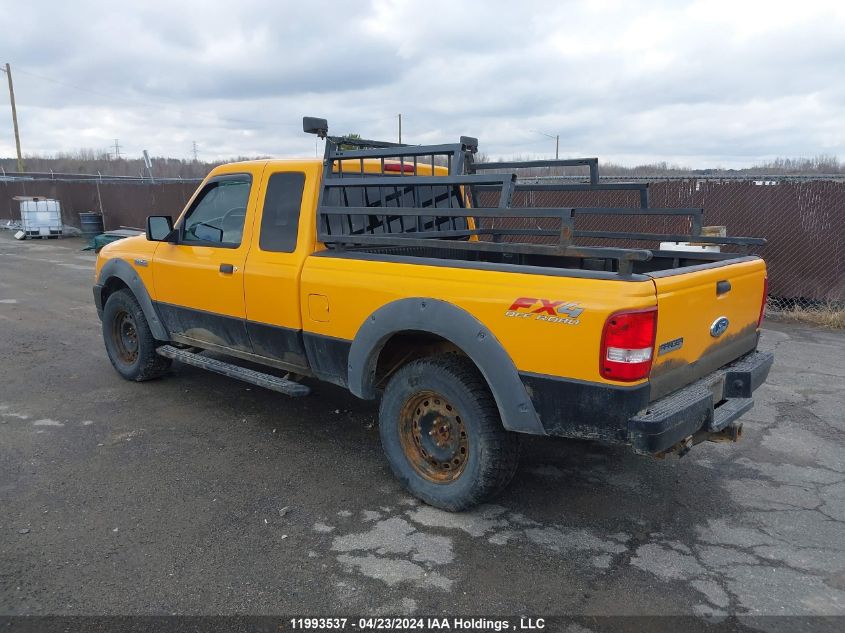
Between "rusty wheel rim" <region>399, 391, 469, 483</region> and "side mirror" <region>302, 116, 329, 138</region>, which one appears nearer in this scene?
"rusty wheel rim" <region>399, 391, 469, 483</region>

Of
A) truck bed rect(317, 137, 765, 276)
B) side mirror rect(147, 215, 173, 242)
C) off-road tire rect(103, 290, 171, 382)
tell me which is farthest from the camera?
off-road tire rect(103, 290, 171, 382)

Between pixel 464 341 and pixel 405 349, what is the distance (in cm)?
78

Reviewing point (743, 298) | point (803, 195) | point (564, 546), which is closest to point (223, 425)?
point (564, 546)

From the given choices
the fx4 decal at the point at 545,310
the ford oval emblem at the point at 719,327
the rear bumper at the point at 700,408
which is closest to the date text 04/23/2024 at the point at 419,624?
the rear bumper at the point at 700,408

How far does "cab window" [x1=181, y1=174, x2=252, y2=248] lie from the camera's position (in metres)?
4.82

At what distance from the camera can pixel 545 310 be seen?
3.07 m

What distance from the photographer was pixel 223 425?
502cm

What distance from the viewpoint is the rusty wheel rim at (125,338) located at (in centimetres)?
603

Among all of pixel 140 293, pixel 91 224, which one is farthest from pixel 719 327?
pixel 91 224

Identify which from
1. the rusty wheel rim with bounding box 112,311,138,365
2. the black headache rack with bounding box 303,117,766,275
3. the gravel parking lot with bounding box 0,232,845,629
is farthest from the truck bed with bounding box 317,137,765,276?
the rusty wheel rim with bounding box 112,311,138,365

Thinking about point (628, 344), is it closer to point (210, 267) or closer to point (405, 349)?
point (405, 349)

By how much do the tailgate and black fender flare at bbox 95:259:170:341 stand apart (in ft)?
13.5

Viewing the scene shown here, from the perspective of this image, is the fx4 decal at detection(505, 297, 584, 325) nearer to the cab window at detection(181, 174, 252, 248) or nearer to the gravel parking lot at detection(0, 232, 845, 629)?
the gravel parking lot at detection(0, 232, 845, 629)

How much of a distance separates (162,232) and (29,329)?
4304 mm
